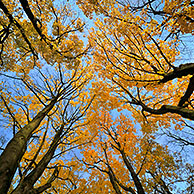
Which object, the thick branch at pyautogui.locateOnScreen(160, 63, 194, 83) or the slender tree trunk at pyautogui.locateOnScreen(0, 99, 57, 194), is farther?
the thick branch at pyautogui.locateOnScreen(160, 63, 194, 83)

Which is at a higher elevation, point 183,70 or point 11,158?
point 183,70

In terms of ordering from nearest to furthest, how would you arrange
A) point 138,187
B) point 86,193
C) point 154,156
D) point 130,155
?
1. point 138,187
2. point 154,156
3. point 130,155
4. point 86,193

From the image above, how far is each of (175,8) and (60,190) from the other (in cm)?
1197

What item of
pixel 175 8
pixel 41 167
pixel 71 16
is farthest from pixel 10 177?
pixel 71 16

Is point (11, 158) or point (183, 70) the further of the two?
point (183, 70)

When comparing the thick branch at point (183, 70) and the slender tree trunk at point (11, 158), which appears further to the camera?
the thick branch at point (183, 70)

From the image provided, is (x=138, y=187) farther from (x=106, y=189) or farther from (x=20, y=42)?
(x=20, y=42)

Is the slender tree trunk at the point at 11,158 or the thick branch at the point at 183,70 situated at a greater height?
the thick branch at the point at 183,70

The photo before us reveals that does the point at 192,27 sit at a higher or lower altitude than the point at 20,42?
higher

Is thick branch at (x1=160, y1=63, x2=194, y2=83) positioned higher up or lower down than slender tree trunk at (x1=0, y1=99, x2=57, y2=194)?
higher up

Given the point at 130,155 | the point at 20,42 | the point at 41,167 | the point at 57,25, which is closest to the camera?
the point at 41,167

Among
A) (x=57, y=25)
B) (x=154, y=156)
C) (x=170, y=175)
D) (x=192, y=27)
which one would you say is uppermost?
(x=57, y=25)

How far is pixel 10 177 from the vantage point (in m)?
1.96

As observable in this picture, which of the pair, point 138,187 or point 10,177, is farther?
point 138,187
